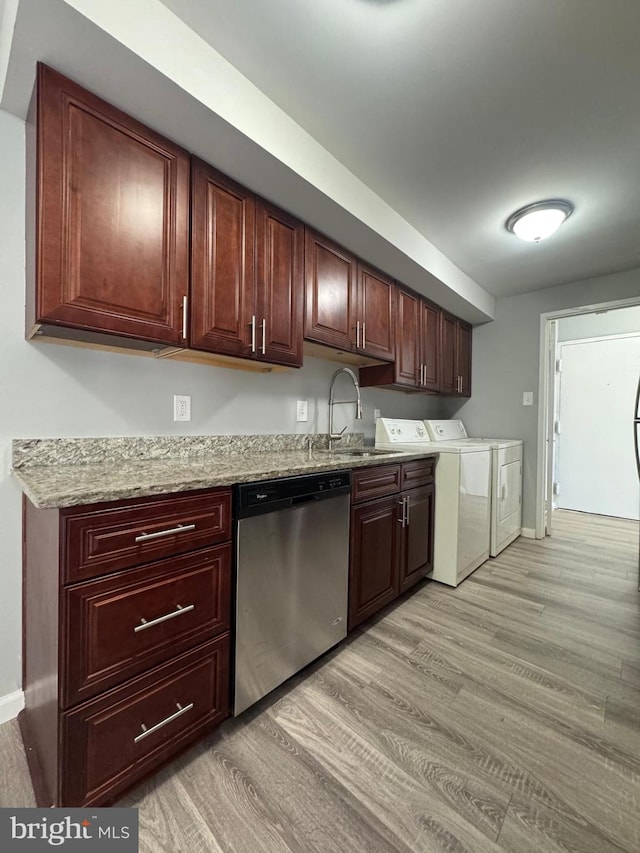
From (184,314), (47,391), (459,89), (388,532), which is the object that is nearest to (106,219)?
(184,314)

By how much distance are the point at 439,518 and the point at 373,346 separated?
1.25 metres

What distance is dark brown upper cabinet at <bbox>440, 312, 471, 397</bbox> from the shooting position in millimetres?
3303

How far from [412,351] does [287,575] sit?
6.63ft

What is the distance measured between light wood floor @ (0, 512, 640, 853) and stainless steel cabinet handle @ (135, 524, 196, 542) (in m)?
0.75

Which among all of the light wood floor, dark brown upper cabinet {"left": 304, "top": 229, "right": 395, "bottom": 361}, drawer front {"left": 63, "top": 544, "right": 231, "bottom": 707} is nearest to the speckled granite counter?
drawer front {"left": 63, "top": 544, "right": 231, "bottom": 707}

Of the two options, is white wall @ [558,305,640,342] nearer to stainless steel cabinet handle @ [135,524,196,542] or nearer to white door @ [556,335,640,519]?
white door @ [556,335,640,519]

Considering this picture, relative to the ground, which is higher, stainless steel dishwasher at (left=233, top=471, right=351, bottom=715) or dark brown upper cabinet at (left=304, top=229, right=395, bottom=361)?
dark brown upper cabinet at (left=304, top=229, right=395, bottom=361)

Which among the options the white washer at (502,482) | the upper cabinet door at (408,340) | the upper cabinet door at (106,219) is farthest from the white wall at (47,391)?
the white washer at (502,482)

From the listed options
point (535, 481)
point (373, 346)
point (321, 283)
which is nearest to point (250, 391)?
point (321, 283)

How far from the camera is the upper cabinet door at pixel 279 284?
5.60 feet

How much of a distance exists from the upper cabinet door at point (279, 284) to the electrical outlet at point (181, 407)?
44 cm

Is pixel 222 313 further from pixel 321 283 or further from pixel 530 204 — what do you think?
pixel 530 204

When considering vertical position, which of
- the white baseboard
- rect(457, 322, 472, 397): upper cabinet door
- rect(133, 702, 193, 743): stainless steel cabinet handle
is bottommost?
the white baseboard

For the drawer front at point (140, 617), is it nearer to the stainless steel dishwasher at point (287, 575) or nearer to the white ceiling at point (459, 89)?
the stainless steel dishwasher at point (287, 575)
